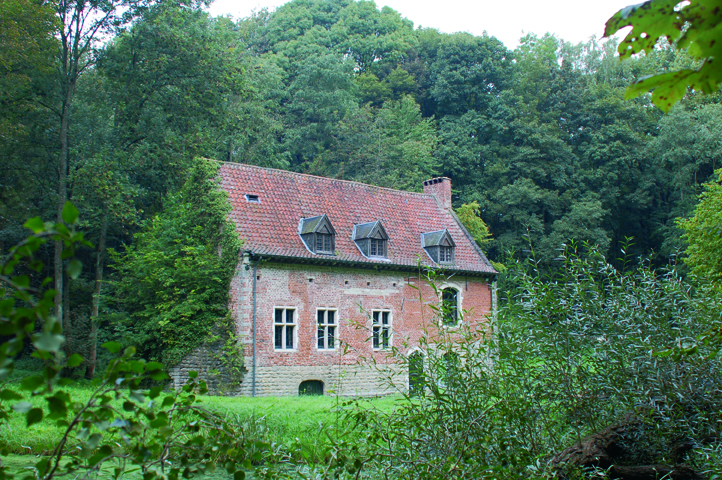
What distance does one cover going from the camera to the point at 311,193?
72.9 feet

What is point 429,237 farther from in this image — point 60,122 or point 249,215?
point 60,122

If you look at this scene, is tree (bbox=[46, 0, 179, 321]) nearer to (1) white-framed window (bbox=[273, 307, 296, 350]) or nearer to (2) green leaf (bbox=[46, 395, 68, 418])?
(1) white-framed window (bbox=[273, 307, 296, 350])

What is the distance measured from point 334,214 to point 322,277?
295 cm

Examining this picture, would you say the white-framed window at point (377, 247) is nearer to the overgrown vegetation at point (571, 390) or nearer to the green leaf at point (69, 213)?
the overgrown vegetation at point (571, 390)

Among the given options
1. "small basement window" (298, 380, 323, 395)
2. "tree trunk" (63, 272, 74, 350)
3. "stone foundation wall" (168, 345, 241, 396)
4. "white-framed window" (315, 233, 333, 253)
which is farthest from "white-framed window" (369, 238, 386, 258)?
"tree trunk" (63, 272, 74, 350)

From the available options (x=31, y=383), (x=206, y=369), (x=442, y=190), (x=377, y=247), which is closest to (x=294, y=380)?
(x=206, y=369)

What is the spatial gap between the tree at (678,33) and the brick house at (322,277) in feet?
49.4

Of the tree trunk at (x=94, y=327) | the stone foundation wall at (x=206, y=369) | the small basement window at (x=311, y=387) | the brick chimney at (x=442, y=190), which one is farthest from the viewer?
the brick chimney at (x=442, y=190)

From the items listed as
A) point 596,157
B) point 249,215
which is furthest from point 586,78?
point 249,215

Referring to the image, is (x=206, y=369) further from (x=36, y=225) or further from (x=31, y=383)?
(x=36, y=225)

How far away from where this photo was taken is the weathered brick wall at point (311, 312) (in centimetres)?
1822

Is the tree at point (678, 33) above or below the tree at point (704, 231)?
below

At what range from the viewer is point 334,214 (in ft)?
72.0

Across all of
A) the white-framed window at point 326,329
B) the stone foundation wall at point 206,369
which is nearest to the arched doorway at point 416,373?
the stone foundation wall at point 206,369
